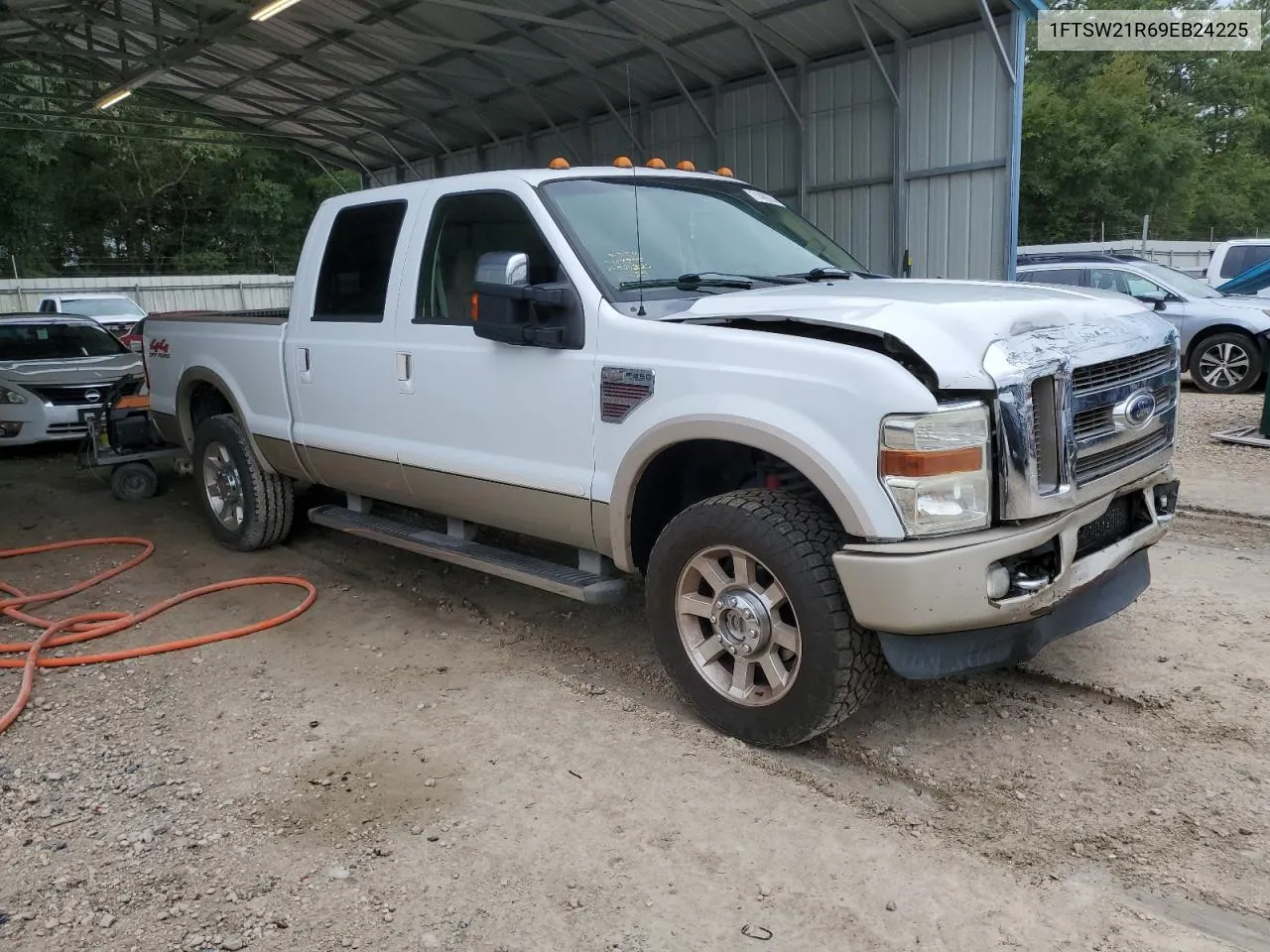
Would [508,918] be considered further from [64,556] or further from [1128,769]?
[64,556]

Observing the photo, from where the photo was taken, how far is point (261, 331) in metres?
5.80

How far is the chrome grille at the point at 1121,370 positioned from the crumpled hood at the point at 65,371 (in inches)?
355

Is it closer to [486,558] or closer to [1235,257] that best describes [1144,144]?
[1235,257]

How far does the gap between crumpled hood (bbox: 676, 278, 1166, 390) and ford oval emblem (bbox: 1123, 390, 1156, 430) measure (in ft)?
0.70

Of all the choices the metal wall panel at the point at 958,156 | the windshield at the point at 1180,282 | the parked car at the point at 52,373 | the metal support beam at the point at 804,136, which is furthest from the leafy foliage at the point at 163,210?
the windshield at the point at 1180,282

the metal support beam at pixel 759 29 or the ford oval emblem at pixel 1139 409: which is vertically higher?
the metal support beam at pixel 759 29

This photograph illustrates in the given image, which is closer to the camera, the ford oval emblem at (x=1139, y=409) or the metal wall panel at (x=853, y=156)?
the ford oval emblem at (x=1139, y=409)

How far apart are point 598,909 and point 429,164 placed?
62.9ft

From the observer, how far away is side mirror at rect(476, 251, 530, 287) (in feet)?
12.9

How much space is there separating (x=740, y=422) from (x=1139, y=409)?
1.44m

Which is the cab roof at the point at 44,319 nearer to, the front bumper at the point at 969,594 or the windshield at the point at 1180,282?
the front bumper at the point at 969,594

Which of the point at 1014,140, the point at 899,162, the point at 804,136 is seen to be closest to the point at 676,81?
the point at 804,136

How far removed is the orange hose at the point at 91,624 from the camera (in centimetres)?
459

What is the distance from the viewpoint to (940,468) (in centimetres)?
302
